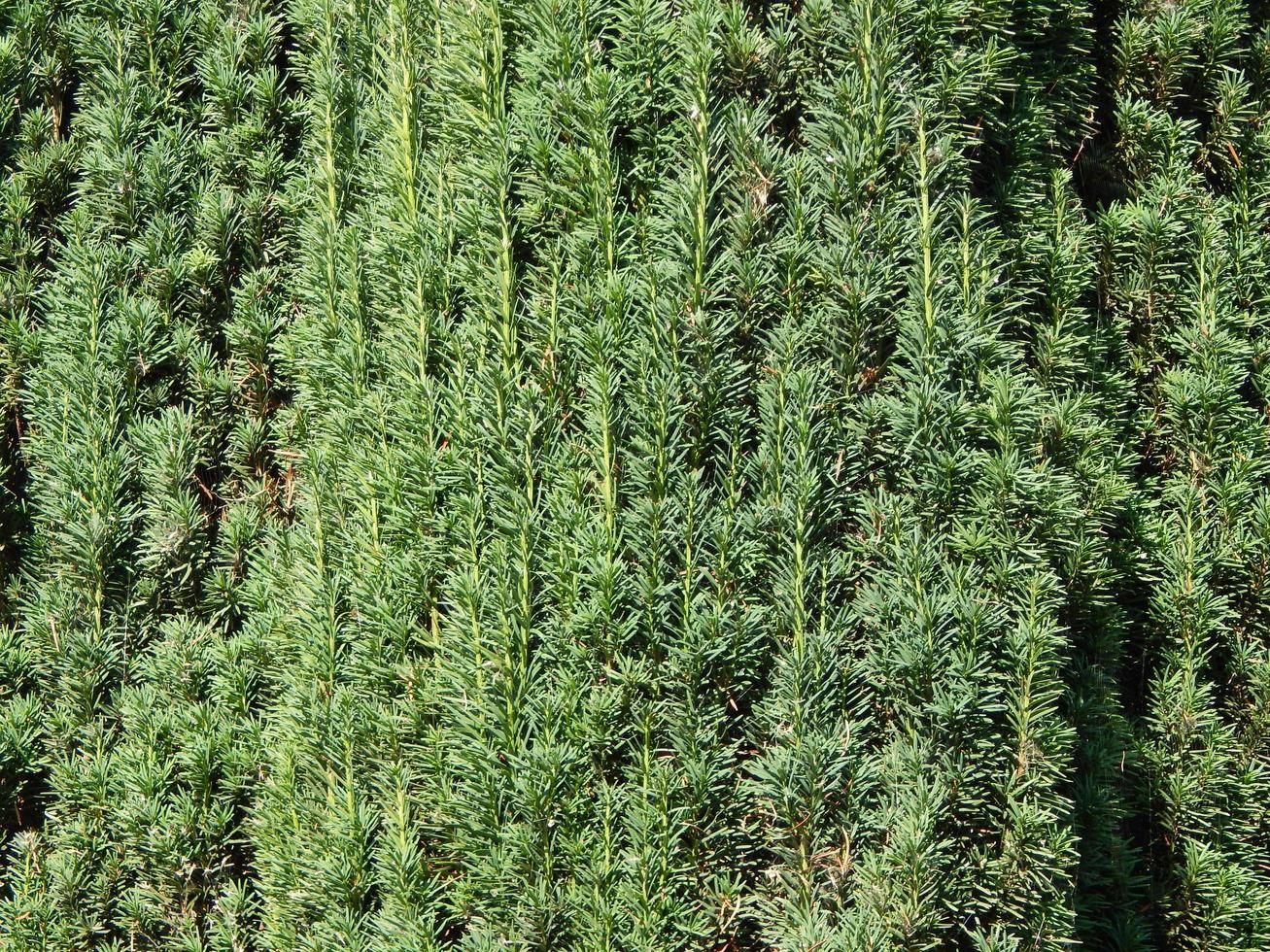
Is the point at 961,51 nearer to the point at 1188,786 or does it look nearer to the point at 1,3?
the point at 1188,786

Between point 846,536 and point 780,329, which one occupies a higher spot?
point 780,329

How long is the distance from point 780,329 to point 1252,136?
2322 millimetres

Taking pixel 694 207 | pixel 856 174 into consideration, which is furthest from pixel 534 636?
pixel 856 174

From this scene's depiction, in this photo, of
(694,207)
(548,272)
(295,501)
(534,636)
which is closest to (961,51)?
(694,207)

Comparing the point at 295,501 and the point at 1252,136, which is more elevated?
the point at 1252,136

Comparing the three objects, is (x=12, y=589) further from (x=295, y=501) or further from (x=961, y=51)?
(x=961, y=51)

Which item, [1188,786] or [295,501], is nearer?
[295,501]

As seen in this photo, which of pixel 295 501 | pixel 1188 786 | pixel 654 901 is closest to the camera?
pixel 654 901

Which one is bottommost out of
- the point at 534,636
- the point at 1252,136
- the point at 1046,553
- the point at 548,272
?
the point at 534,636

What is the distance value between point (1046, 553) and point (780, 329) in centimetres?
81

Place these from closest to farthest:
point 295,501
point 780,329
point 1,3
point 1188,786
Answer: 1. point 780,329
2. point 295,501
3. point 1188,786
4. point 1,3

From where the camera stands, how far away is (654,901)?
251cm

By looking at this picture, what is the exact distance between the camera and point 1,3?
3896 mm

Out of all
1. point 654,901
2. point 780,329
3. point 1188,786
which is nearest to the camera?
point 654,901
